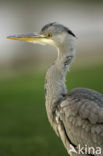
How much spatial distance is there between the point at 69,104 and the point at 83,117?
17 centimetres

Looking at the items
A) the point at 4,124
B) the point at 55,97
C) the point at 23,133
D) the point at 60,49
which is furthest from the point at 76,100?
the point at 4,124

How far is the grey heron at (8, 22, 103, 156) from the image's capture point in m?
4.00

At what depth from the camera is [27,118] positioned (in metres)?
8.19

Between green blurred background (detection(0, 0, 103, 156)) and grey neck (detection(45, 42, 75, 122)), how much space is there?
1.39 m

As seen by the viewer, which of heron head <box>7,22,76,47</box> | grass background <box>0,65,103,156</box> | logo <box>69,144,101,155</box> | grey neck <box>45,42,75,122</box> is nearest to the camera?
logo <box>69,144,101,155</box>

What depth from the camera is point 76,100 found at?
163 inches

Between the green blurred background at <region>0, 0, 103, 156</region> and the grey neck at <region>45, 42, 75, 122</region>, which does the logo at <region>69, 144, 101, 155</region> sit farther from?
the green blurred background at <region>0, 0, 103, 156</region>

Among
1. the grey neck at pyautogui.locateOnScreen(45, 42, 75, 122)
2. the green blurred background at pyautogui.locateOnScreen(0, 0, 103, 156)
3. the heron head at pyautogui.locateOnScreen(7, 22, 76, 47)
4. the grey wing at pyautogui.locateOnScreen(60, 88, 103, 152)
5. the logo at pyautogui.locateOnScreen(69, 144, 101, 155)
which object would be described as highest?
the heron head at pyautogui.locateOnScreen(7, 22, 76, 47)

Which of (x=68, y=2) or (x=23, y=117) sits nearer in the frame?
(x=23, y=117)

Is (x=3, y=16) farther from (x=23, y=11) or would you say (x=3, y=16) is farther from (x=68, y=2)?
(x=68, y=2)

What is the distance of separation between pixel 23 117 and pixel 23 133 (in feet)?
3.72

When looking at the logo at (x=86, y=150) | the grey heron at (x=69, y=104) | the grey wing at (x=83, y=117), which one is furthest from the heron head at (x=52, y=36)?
the logo at (x=86, y=150)

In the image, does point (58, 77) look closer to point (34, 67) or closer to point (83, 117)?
point (83, 117)

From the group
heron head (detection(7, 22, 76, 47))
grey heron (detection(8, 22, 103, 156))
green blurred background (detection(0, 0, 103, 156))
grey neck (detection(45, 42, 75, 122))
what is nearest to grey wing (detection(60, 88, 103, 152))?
grey heron (detection(8, 22, 103, 156))
